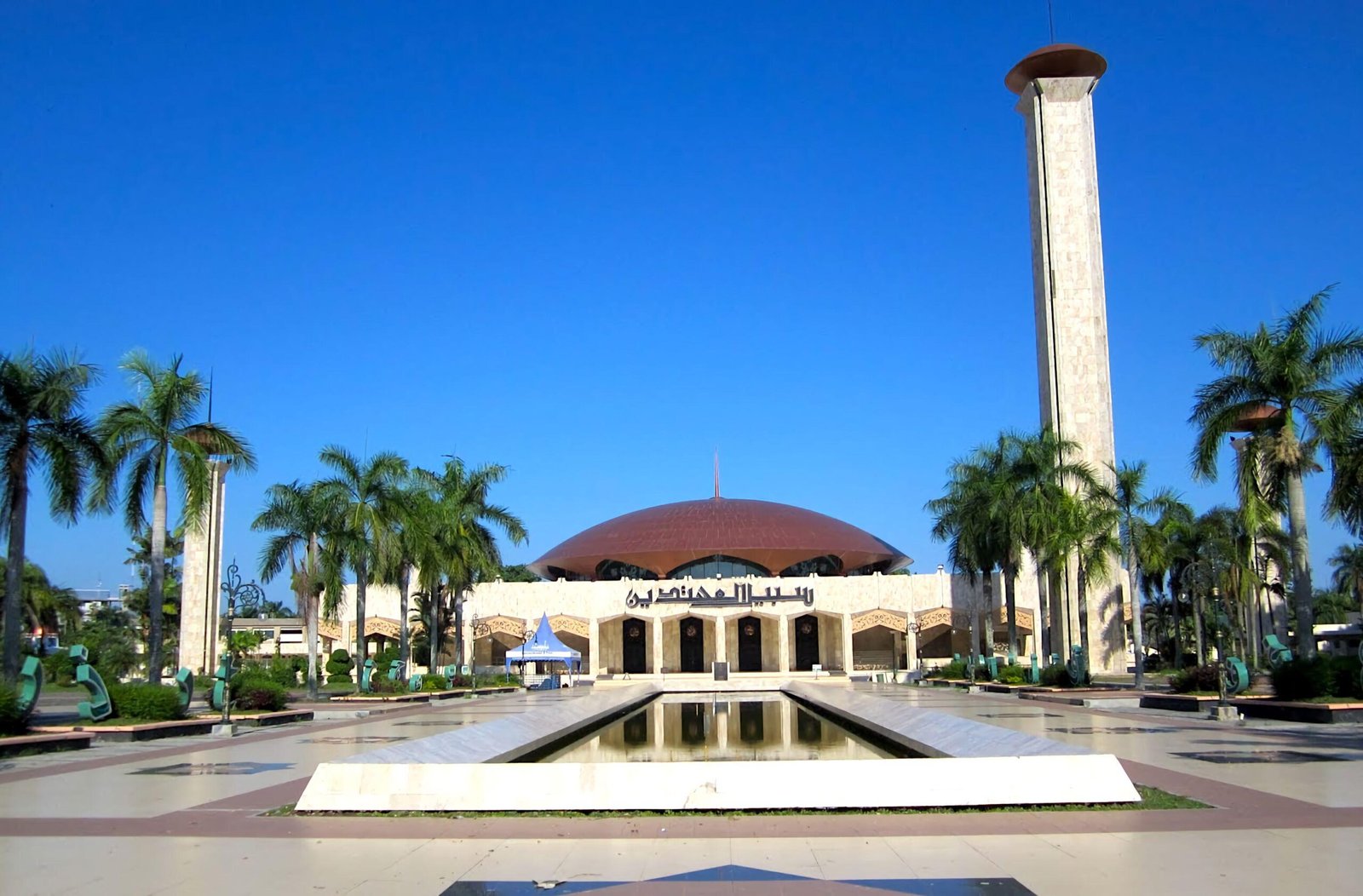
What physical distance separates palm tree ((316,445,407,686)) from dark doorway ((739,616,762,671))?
3303cm

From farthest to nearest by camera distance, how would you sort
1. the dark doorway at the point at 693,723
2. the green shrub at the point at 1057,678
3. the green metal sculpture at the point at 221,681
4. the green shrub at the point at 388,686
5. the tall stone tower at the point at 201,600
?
the tall stone tower at the point at 201,600 → the green shrub at the point at 388,686 → the green shrub at the point at 1057,678 → the green metal sculpture at the point at 221,681 → the dark doorway at the point at 693,723

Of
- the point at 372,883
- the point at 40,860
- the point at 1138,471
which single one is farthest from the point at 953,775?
the point at 1138,471

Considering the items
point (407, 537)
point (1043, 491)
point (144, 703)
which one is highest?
point (1043, 491)

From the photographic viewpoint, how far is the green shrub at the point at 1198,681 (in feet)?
88.4

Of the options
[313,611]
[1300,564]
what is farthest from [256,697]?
[1300,564]

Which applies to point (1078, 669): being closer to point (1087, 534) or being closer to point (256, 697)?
point (1087, 534)

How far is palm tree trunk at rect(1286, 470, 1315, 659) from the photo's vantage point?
25000 millimetres

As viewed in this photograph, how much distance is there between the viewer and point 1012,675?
39.8 m

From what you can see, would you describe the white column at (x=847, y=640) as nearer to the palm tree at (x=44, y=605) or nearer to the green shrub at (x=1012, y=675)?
the green shrub at (x=1012, y=675)

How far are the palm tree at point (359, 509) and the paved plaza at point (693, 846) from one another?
22197mm

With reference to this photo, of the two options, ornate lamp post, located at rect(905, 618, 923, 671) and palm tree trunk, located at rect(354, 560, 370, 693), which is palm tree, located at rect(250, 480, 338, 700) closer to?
palm tree trunk, located at rect(354, 560, 370, 693)

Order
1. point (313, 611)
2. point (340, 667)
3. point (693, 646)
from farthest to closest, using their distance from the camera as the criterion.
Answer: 1. point (693, 646)
2. point (340, 667)
3. point (313, 611)

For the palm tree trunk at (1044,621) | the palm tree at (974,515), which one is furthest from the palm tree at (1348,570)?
the palm tree at (974,515)

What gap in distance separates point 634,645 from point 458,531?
88.0 ft
